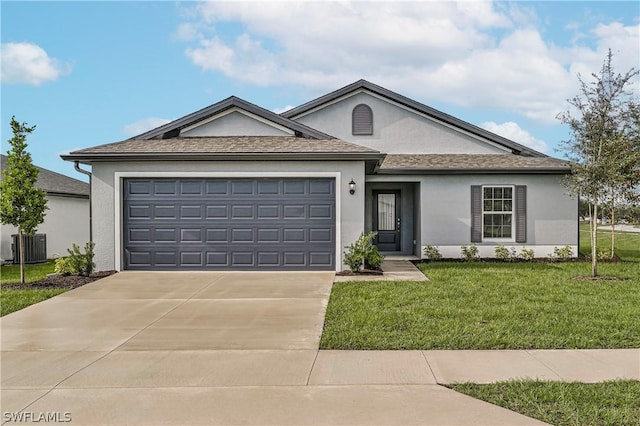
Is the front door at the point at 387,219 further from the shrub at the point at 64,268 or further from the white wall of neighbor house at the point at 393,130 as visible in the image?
the shrub at the point at 64,268

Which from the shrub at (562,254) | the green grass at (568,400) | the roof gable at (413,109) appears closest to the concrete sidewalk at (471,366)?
the green grass at (568,400)

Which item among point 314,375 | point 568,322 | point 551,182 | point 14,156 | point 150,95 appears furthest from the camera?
point 551,182

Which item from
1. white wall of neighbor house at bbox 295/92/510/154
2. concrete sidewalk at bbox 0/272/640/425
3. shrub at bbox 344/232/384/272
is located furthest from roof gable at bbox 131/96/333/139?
concrete sidewalk at bbox 0/272/640/425

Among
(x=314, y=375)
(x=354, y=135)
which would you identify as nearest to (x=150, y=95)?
(x=354, y=135)

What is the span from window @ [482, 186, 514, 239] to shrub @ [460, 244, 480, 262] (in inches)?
23.1

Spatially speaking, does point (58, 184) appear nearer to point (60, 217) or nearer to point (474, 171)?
point (60, 217)

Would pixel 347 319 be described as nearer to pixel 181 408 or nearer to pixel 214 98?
pixel 181 408

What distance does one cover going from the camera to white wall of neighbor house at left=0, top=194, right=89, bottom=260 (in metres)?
18.4

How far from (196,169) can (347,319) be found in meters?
6.91

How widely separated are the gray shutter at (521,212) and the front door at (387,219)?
4066 millimetres

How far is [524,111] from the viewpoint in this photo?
65.1 ft

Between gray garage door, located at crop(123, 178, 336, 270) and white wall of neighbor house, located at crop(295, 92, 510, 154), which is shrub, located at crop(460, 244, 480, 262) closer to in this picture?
white wall of neighbor house, located at crop(295, 92, 510, 154)

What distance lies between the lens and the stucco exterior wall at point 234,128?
1416cm

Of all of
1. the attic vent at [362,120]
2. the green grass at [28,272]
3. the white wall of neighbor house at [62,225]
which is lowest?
the green grass at [28,272]
